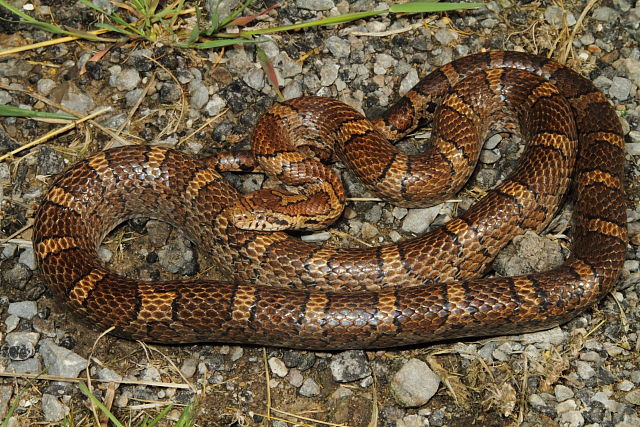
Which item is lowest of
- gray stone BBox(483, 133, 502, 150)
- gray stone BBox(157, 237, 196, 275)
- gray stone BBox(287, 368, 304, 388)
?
gray stone BBox(287, 368, 304, 388)

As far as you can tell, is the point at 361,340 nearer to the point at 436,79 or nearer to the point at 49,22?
the point at 436,79

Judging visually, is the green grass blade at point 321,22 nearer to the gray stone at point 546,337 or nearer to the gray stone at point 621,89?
the gray stone at point 621,89

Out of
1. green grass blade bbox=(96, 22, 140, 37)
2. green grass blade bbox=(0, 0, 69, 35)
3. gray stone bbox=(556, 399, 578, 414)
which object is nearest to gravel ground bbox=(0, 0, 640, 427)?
gray stone bbox=(556, 399, 578, 414)

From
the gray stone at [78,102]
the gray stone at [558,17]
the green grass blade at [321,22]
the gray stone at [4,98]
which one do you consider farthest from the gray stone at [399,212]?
the gray stone at [4,98]

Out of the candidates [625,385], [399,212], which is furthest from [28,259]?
[625,385]

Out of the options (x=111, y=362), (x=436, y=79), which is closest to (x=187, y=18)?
(x=436, y=79)

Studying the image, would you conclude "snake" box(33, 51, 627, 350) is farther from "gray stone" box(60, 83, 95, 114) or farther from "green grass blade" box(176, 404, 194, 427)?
"gray stone" box(60, 83, 95, 114)
